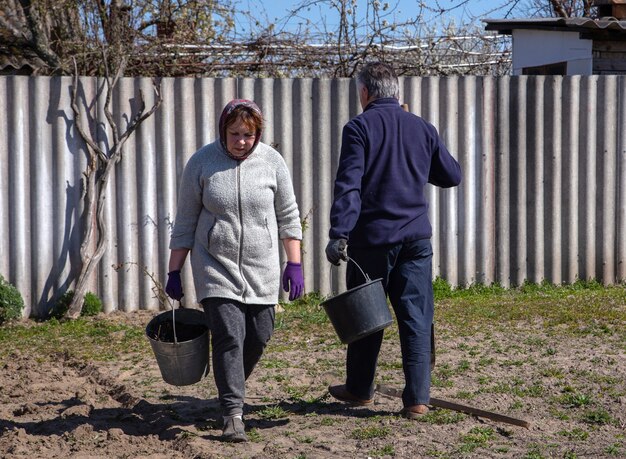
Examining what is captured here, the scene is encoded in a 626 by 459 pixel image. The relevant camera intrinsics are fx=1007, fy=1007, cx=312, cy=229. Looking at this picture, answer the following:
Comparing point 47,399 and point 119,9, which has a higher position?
point 119,9

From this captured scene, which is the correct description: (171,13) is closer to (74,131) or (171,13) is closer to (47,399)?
(74,131)

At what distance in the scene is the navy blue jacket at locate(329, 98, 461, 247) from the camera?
5.49 meters

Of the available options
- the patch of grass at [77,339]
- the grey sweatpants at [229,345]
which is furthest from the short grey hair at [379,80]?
the patch of grass at [77,339]

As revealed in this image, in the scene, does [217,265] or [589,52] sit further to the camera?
[589,52]

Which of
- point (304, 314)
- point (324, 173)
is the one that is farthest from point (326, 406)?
point (324, 173)

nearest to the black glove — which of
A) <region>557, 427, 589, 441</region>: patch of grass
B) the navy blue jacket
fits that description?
the navy blue jacket

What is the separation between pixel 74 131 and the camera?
28.5 ft

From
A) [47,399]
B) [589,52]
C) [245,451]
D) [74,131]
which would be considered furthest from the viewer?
[589,52]

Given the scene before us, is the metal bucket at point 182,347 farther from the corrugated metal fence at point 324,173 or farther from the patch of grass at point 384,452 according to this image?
the corrugated metal fence at point 324,173

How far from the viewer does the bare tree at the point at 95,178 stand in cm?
862

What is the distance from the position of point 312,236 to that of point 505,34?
237 inches

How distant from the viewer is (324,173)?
30.5 ft

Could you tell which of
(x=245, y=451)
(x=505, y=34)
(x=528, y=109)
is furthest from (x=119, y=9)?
(x=245, y=451)

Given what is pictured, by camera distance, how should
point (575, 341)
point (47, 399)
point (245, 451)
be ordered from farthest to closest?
1. point (575, 341)
2. point (47, 399)
3. point (245, 451)
